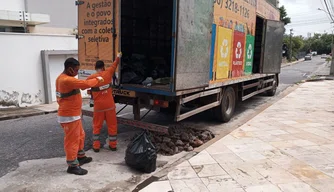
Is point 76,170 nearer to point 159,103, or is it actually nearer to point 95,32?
point 159,103

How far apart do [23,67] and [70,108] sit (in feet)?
21.3

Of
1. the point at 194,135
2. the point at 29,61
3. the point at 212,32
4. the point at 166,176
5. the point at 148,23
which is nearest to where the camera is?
the point at 166,176

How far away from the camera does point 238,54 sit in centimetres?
696

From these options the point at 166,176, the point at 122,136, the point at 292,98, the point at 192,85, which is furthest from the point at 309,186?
the point at 292,98

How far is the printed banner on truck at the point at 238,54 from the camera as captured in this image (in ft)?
21.8

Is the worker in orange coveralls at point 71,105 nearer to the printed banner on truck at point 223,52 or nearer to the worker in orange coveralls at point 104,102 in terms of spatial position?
the worker in orange coveralls at point 104,102

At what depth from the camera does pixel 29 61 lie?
9.38 m

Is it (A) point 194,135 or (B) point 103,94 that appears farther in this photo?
(A) point 194,135

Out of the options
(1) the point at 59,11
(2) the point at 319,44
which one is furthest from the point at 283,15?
(2) the point at 319,44

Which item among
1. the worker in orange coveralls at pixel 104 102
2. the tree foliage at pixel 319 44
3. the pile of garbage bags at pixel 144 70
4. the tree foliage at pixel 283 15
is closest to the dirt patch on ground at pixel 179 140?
the worker in orange coveralls at pixel 104 102

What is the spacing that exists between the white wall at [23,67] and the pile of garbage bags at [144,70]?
16.0 ft

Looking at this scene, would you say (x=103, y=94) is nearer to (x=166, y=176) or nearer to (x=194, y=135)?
(x=166, y=176)

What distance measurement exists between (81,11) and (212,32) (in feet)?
8.25

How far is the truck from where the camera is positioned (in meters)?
4.62
